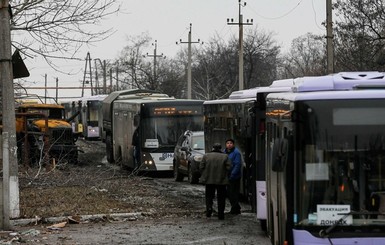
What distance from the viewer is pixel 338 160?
8.38 meters

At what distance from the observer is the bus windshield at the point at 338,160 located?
8.27m

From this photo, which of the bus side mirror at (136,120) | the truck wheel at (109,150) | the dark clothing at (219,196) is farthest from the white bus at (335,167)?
the truck wheel at (109,150)

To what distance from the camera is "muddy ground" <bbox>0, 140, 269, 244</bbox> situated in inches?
538

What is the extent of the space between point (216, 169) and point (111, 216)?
2.49 m

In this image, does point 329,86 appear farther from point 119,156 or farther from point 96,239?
point 119,156

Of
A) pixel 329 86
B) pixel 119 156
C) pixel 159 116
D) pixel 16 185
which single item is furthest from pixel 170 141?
pixel 329 86

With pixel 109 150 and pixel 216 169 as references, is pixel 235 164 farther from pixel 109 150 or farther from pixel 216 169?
pixel 109 150

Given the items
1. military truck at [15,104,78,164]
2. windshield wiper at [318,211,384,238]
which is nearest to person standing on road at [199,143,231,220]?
windshield wiper at [318,211,384,238]

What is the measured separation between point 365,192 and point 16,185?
9.29 m

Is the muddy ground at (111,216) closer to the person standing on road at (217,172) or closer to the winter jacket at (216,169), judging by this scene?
the person standing on road at (217,172)

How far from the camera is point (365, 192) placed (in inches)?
326

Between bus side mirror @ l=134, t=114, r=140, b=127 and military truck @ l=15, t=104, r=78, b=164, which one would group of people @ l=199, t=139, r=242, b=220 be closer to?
bus side mirror @ l=134, t=114, r=140, b=127

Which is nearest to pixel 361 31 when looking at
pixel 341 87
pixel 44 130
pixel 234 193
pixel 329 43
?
pixel 329 43

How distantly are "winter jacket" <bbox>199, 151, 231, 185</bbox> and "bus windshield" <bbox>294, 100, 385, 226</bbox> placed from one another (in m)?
7.77
